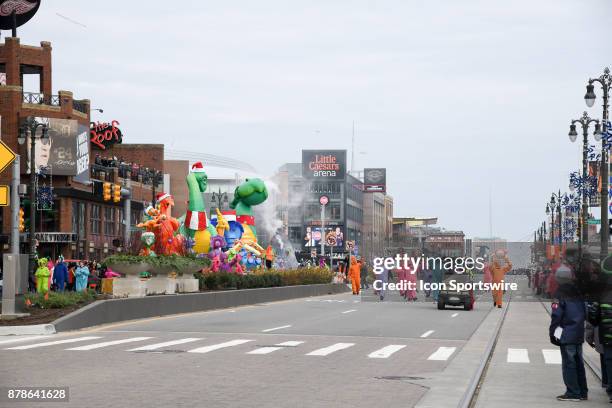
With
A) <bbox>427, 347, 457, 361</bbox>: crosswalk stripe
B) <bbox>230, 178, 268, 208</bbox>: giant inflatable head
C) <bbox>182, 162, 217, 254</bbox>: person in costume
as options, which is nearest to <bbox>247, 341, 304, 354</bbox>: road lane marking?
<bbox>427, 347, 457, 361</bbox>: crosswalk stripe

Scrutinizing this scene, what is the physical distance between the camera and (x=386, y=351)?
1995cm

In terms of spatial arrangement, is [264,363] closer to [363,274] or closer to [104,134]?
[363,274]

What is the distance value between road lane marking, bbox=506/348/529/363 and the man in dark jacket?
5.35m

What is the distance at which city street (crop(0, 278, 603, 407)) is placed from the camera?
13102mm

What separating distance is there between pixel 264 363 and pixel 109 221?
66090 mm

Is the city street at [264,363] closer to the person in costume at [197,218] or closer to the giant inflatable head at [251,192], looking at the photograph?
the person in costume at [197,218]

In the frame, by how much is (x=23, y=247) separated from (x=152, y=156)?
35.5 metres

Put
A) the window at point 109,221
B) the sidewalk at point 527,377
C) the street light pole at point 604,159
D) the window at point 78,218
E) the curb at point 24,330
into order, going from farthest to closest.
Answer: the window at point 109,221 < the window at point 78,218 < the street light pole at point 604,159 < the curb at point 24,330 < the sidewalk at point 527,377

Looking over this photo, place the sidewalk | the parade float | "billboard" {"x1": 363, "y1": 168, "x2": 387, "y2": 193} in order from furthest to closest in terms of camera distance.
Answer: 1. "billboard" {"x1": 363, "y1": 168, "x2": 387, "y2": 193}
2. the parade float
3. the sidewalk

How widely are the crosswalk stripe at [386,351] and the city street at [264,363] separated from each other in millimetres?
19

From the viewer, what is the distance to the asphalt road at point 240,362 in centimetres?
1295

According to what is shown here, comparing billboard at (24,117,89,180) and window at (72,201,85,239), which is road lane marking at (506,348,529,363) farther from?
window at (72,201,85,239)

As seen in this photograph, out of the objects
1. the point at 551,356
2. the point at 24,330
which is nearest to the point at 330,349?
the point at 551,356

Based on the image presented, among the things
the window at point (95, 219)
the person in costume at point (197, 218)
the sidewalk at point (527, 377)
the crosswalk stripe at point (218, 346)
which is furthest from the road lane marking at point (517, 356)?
the window at point (95, 219)
